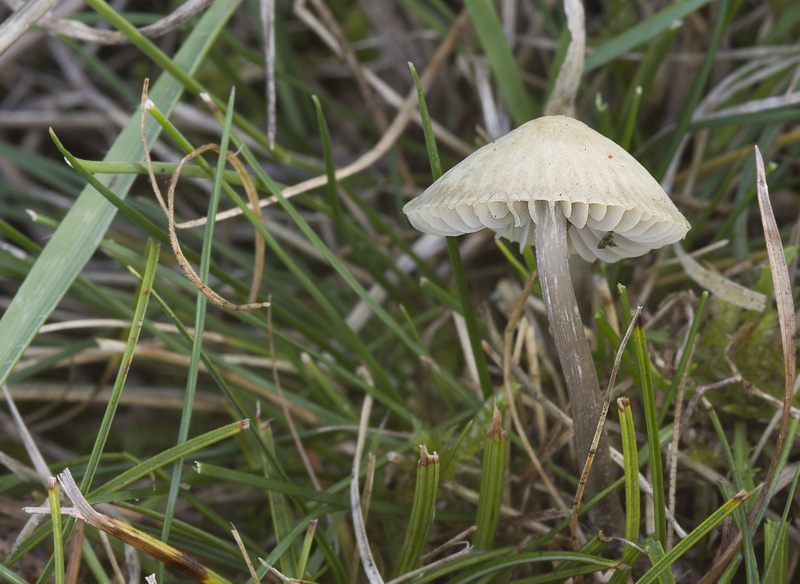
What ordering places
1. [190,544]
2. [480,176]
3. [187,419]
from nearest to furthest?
[480,176] → [187,419] → [190,544]

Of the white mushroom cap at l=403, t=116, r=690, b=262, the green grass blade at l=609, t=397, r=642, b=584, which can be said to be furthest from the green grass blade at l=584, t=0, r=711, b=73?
the green grass blade at l=609, t=397, r=642, b=584

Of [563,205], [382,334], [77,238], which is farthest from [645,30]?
[77,238]

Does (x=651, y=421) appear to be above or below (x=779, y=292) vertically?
below

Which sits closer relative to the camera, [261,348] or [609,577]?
[609,577]

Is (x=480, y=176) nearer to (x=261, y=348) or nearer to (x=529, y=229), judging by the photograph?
(x=529, y=229)

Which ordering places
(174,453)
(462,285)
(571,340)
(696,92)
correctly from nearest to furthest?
(174,453) < (571,340) < (462,285) < (696,92)

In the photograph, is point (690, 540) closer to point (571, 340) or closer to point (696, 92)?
point (571, 340)

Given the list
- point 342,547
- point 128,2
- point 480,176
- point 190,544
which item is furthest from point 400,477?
point 128,2

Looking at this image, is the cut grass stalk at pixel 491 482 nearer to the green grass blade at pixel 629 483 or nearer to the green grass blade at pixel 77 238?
the green grass blade at pixel 629 483
